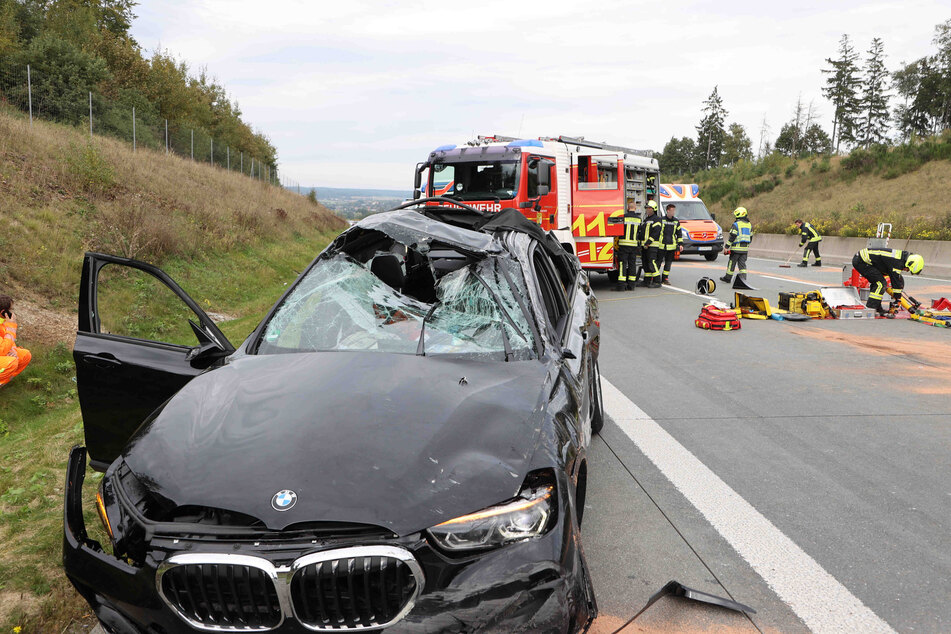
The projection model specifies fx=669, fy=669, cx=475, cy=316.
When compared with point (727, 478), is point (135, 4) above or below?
above

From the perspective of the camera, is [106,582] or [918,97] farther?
[918,97]

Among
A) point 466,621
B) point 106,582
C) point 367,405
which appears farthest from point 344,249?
point 466,621

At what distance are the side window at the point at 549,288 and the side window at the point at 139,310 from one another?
6774 millimetres

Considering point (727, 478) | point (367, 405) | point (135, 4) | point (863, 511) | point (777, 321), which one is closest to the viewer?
point (367, 405)

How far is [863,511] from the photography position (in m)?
3.82

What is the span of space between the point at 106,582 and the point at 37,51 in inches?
1230

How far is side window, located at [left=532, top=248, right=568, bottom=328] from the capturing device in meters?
3.69

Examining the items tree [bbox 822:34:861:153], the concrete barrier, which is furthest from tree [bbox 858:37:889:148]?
the concrete barrier

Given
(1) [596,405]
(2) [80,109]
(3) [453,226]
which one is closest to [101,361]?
(3) [453,226]

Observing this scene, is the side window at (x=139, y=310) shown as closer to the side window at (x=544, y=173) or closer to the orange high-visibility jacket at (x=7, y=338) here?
the orange high-visibility jacket at (x=7, y=338)

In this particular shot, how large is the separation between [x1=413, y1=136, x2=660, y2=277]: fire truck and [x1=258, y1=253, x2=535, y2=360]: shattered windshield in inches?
343

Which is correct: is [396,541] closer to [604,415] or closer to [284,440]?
[284,440]

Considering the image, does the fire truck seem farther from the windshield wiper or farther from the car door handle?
the car door handle

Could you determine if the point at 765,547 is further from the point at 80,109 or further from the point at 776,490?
the point at 80,109
